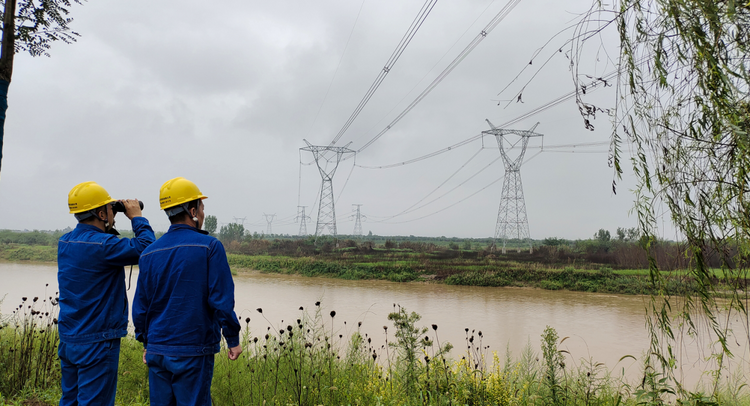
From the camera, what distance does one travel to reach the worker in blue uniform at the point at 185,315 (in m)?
2.06

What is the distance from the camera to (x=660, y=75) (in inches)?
76.0

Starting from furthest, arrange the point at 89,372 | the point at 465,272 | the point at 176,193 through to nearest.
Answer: the point at 465,272
the point at 89,372
the point at 176,193

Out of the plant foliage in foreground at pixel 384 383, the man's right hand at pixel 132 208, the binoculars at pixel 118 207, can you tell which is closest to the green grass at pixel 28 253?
the plant foliage in foreground at pixel 384 383

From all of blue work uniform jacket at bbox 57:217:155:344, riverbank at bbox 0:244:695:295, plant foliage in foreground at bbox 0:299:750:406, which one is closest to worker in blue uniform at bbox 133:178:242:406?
blue work uniform jacket at bbox 57:217:155:344

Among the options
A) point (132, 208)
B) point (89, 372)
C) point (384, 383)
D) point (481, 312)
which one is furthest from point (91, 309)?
point (481, 312)

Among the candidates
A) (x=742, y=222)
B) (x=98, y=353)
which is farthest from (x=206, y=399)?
(x=742, y=222)

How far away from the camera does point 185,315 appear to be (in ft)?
6.88

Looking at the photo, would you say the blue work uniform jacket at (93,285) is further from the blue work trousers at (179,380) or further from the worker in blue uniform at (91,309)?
the blue work trousers at (179,380)

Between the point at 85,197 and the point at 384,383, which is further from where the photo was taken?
the point at 384,383

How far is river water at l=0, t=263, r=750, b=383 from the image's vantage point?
9519 millimetres

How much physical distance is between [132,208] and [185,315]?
1.13 metres

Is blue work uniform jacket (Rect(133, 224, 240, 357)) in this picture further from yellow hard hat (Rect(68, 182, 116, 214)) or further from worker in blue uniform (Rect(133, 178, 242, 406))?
yellow hard hat (Rect(68, 182, 116, 214))

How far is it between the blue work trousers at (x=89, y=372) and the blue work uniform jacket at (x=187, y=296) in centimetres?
52

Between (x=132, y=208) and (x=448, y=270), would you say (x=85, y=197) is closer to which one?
(x=132, y=208)
